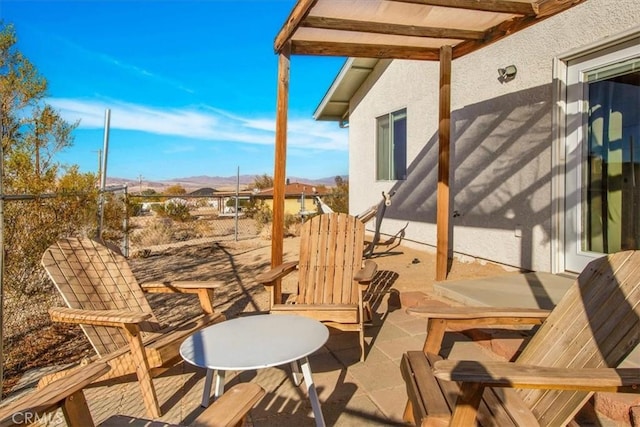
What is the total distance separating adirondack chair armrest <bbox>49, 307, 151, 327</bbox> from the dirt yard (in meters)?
0.86

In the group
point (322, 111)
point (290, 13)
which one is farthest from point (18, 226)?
point (322, 111)

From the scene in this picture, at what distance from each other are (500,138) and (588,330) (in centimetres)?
376

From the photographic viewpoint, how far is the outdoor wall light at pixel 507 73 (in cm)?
475

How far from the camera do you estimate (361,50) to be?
4.43m

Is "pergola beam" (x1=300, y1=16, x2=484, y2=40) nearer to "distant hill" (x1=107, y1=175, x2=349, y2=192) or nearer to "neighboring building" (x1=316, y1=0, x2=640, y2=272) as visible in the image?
"neighboring building" (x1=316, y1=0, x2=640, y2=272)

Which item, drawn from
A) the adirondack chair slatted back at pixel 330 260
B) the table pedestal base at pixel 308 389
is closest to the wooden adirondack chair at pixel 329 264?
the adirondack chair slatted back at pixel 330 260

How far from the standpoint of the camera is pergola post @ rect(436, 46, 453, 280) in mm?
4465

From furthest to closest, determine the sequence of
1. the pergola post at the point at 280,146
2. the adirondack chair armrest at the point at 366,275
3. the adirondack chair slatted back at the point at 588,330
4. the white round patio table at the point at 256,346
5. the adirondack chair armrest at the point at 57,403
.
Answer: the pergola post at the point at 280,146, the adirondack chair armrest at the point at 366,275, the white round patio table at the point at 256,346, the adirondack chair slatted back at the point at 588,330, the adirondack chair armrest at the point at 57,403

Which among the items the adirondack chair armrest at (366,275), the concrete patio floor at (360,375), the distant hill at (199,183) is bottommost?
the concrete patio floor at (360,375)

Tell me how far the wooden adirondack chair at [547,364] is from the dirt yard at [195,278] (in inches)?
97.1

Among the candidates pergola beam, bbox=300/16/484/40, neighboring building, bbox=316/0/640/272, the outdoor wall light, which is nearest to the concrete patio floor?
neighboring building, bbox=316/0/640/272

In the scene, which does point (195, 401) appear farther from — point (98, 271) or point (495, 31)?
point (495, 31)

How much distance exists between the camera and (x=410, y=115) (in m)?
7.04

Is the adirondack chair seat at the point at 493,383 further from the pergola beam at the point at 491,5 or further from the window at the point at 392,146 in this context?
the window at the point at 392,146
